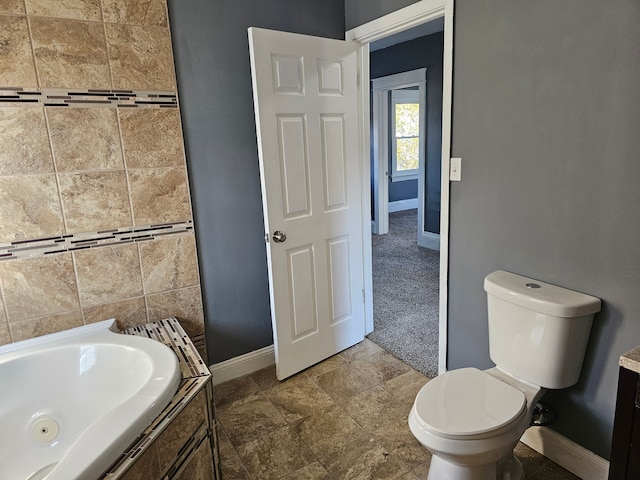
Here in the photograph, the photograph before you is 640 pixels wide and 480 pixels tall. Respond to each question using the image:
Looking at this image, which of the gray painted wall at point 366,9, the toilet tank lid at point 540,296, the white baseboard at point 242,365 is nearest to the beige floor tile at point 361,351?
the white baseboard at point 242,365

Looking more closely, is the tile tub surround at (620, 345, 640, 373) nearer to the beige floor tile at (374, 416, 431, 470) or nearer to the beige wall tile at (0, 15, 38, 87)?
the beige floor tile at (374, 416, 431, 470)

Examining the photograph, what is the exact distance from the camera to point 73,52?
6.11 ft

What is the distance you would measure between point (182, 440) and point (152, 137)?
1388 millimetres

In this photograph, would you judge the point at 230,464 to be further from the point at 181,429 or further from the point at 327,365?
the point at 327,365

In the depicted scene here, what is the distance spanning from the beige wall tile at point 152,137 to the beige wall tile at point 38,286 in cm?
57

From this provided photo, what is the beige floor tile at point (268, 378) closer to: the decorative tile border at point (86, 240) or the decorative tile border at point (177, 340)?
the decorative tile border at point (177, 340)

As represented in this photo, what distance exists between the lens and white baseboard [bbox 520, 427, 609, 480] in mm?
1689

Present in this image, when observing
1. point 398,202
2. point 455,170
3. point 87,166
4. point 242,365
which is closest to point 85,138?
point 87,166

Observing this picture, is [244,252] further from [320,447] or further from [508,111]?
[508,111]

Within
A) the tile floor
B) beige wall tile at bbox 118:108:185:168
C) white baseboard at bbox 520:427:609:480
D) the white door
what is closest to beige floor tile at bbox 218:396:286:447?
the tile floor

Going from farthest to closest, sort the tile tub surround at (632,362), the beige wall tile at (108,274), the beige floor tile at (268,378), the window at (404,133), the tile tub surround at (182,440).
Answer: the window at (404,133), the beige floor tile at (268,378), the beige wall tile at (108,274), the tile tub surround at (182,440), the tile tub surround at (632,362)

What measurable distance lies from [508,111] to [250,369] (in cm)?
199

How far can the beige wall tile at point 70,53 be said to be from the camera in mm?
1799

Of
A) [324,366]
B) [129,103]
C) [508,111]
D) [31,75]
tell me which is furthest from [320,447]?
[31,75]
